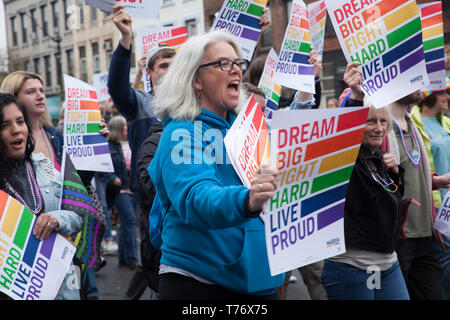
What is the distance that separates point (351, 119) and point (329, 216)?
38 cm

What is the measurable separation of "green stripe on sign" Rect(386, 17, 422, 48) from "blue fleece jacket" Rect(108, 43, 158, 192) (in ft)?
5.04

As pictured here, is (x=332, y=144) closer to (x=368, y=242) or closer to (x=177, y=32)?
(x=368, y=242)

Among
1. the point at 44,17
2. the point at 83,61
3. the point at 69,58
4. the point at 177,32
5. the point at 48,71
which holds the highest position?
the point at 44,17

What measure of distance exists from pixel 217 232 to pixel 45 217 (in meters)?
1.17

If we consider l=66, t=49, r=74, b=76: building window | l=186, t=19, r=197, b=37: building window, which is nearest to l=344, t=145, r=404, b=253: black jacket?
l=186, t=19, r=197, b=37: building window

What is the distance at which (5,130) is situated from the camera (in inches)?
121

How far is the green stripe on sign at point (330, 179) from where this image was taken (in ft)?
7.12

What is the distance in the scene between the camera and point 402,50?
3.09 m

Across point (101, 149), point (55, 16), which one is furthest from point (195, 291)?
point (55, 16)

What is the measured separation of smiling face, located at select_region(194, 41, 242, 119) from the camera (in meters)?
2.37

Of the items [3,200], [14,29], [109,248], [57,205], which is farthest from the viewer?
[14,29]

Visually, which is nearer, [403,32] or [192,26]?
[403,32]

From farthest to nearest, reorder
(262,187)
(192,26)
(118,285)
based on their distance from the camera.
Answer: (192,26)
(118,285)
(262,187)
